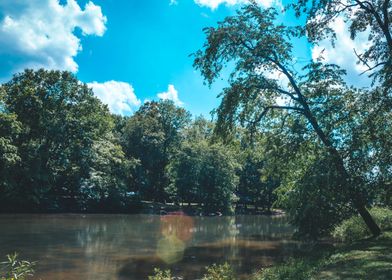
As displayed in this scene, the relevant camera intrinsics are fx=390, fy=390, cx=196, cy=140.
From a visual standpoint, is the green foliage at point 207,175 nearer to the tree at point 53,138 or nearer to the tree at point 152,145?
the tree at point 152,145

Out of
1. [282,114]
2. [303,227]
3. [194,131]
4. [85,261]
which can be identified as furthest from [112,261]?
[194,131]

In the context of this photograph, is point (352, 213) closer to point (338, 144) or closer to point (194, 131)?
point (338, 144)

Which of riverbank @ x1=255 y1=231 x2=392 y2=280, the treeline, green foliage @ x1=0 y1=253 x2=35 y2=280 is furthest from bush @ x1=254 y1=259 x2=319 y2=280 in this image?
the treeline

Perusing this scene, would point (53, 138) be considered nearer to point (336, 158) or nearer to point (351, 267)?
point (336, 158)

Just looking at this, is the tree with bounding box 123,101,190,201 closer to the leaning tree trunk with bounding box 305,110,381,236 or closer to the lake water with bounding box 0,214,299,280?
the lake water with bounding box 0,214,299,280

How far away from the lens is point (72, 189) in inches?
2288

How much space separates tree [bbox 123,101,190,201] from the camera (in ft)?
241

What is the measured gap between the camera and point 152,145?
240 ft

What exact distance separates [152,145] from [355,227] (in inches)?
2105

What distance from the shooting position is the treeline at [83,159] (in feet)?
166

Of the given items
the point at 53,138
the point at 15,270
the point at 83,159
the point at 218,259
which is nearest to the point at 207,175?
the point at 83,159

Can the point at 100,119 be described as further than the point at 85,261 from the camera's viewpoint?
Yes

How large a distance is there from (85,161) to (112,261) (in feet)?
128

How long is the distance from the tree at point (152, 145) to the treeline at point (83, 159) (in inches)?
7.5
